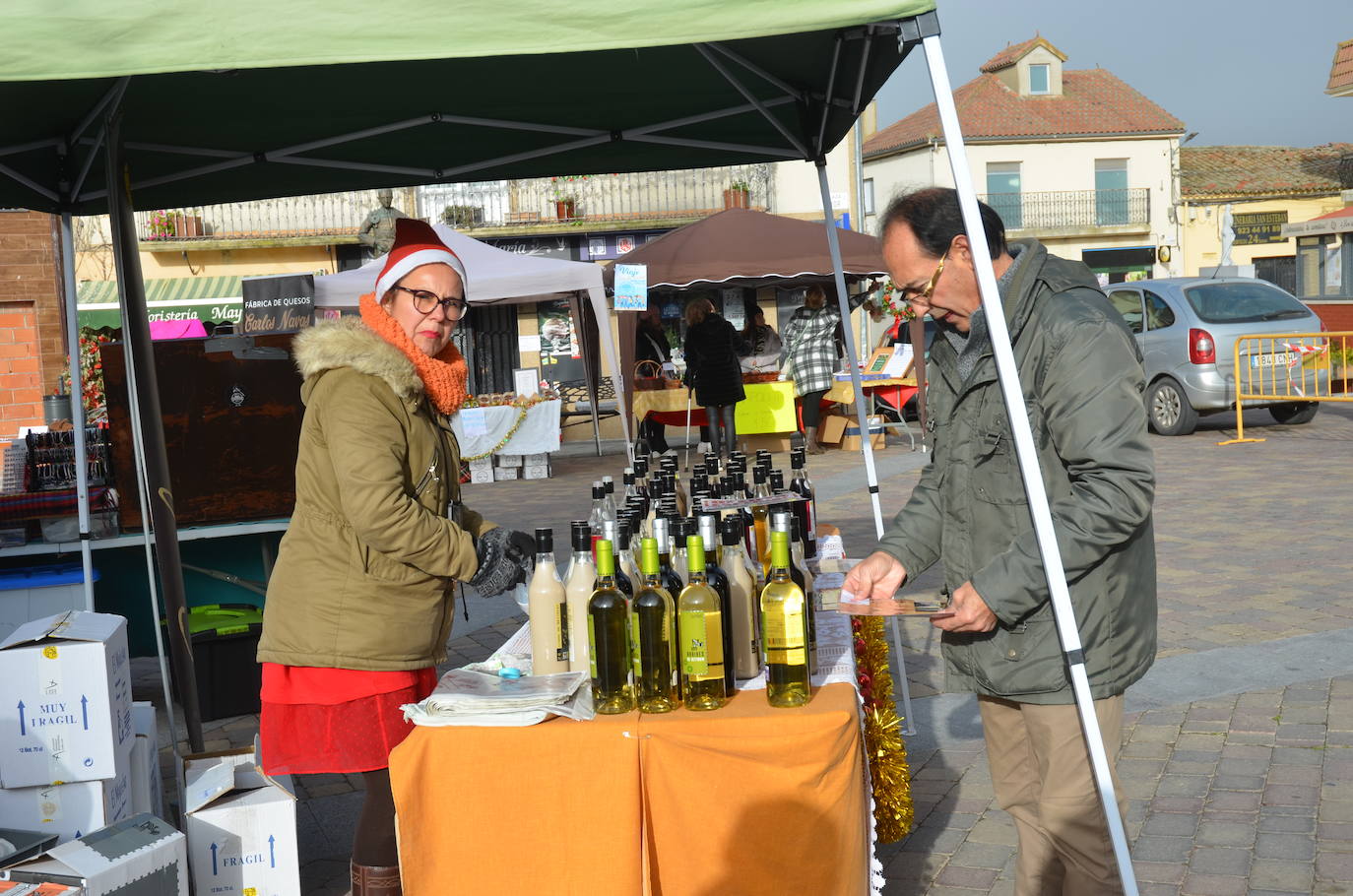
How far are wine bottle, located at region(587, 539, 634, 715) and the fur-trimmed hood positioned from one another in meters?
0.75

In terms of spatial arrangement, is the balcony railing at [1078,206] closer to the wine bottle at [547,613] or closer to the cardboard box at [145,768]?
the cardboard box at [145,768]

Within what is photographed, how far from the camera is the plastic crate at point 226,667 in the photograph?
5707 mm

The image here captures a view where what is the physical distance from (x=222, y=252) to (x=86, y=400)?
64.1 feet

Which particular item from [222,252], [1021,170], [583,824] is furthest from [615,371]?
[1021,170]

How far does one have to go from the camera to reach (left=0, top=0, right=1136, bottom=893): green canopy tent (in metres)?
2.30

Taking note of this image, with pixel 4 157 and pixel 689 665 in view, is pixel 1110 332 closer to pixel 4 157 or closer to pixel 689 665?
pixel 689 665

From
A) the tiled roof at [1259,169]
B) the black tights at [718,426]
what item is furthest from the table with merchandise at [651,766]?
the tiled roof at [1259,169]

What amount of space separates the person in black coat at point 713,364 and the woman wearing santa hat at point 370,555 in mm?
10867

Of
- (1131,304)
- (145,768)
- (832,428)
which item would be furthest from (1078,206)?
(145,768)

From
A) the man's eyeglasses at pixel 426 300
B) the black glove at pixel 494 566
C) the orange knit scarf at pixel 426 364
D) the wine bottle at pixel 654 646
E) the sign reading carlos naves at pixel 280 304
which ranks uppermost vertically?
the sign reading carlos naves at pixel 280 304

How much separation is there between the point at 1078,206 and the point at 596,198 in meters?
25.1

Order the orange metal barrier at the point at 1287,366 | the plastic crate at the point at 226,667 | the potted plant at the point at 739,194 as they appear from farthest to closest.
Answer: the potted plant at the point at 739,194 < the orange metal barrier at the point at 1287,366 < the plastic crate at the point at 226,667

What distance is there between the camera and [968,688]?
9.26ft

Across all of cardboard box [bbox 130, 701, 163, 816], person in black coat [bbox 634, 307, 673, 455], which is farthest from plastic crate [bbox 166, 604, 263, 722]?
person in black coat [bbox 634, 307, 673, 455]
